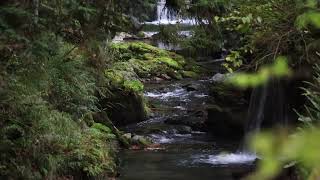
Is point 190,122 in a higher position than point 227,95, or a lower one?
lower

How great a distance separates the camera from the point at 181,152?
1323cm

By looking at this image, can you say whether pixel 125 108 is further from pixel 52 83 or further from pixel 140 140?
pixel 52 83

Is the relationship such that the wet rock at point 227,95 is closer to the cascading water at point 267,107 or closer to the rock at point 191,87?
the cascading water at point 267,107

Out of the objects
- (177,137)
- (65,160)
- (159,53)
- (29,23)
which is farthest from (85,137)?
(159,53)

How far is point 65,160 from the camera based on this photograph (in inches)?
302

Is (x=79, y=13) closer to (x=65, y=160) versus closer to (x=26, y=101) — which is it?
(x=26, y=101)

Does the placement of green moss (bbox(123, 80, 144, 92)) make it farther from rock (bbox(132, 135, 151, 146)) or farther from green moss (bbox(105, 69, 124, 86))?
rock (bbox(132, 135, 151, 146))

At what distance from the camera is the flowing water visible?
36.5 ft

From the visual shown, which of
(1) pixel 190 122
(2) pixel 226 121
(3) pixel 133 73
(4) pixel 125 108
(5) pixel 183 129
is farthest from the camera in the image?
(3) pixel 133 73

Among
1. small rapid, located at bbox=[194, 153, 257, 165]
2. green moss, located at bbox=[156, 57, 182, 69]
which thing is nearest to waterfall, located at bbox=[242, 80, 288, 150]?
small rapid, located at bbox=[194, 153, 257, 165]

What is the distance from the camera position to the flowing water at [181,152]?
11.1 m

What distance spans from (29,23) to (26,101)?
1.88 m

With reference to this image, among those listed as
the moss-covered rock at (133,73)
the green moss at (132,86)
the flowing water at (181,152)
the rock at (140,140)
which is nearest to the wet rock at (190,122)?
the flowing water at (181,152)

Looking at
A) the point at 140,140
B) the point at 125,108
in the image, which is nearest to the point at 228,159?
the point at 140,140
